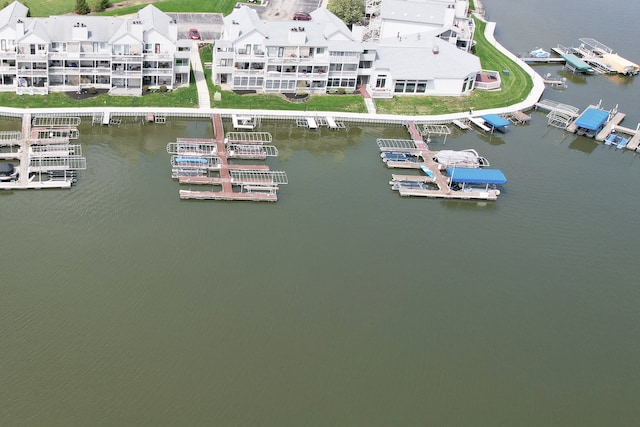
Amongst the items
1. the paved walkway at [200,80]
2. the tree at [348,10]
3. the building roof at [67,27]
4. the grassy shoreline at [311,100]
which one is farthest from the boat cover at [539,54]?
the building roof at [67,27]

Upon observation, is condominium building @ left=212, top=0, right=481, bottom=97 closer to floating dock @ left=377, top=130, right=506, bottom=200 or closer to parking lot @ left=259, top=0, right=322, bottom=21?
parking lot @ left=259, top=0, right=322, bottom=21

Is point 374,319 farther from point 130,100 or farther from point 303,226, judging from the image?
point 130,100

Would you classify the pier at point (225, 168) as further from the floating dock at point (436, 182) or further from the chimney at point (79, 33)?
the chimney at point (79, 33)

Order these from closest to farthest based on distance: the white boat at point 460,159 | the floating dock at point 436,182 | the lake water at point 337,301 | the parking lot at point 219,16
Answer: the lake water at point 337,301, the floating dock at point 436,182, the white boat at point 460,159, the parking lot at point 219,16

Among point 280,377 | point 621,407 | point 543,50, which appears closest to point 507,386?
point 621,407

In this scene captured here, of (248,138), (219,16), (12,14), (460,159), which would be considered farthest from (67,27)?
(460,159)

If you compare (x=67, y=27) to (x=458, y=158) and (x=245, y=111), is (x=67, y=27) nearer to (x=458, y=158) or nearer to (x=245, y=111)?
(x=245, y=111)
